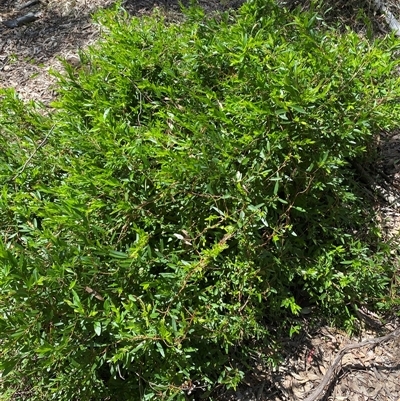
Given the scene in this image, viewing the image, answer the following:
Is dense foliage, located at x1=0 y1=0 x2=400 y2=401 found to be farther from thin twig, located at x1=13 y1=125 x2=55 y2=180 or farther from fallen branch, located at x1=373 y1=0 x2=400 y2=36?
fallen branch, located at x1=373 y1=0 x2=400 y2=36

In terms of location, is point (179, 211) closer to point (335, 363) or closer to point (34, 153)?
point (34, 153)

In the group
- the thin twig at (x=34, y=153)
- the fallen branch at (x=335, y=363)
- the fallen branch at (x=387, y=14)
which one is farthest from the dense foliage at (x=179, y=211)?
the fallen branch at (x=387, y=14)

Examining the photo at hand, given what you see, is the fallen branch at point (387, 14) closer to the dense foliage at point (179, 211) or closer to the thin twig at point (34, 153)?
the dense foliage at point (179, 211)

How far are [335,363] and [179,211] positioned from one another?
1.42 m

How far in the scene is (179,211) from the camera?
2.50 metres

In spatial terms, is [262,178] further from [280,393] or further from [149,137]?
[280,393]

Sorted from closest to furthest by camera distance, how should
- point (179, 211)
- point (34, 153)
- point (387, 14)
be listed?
point (179, 211) < point (34, 153) < point (387, 14)

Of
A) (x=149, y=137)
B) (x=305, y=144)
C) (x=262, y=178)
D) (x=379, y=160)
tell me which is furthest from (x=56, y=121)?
(x=379, y=160)

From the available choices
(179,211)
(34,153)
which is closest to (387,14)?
(179,211)

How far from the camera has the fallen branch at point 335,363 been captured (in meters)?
2.78

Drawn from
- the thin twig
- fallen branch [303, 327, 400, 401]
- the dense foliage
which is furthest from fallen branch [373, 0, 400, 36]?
the thin twig

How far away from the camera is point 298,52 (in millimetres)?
2730

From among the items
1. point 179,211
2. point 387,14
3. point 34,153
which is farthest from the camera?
point 387,14

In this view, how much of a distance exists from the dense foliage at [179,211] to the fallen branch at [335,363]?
0.89 feet
